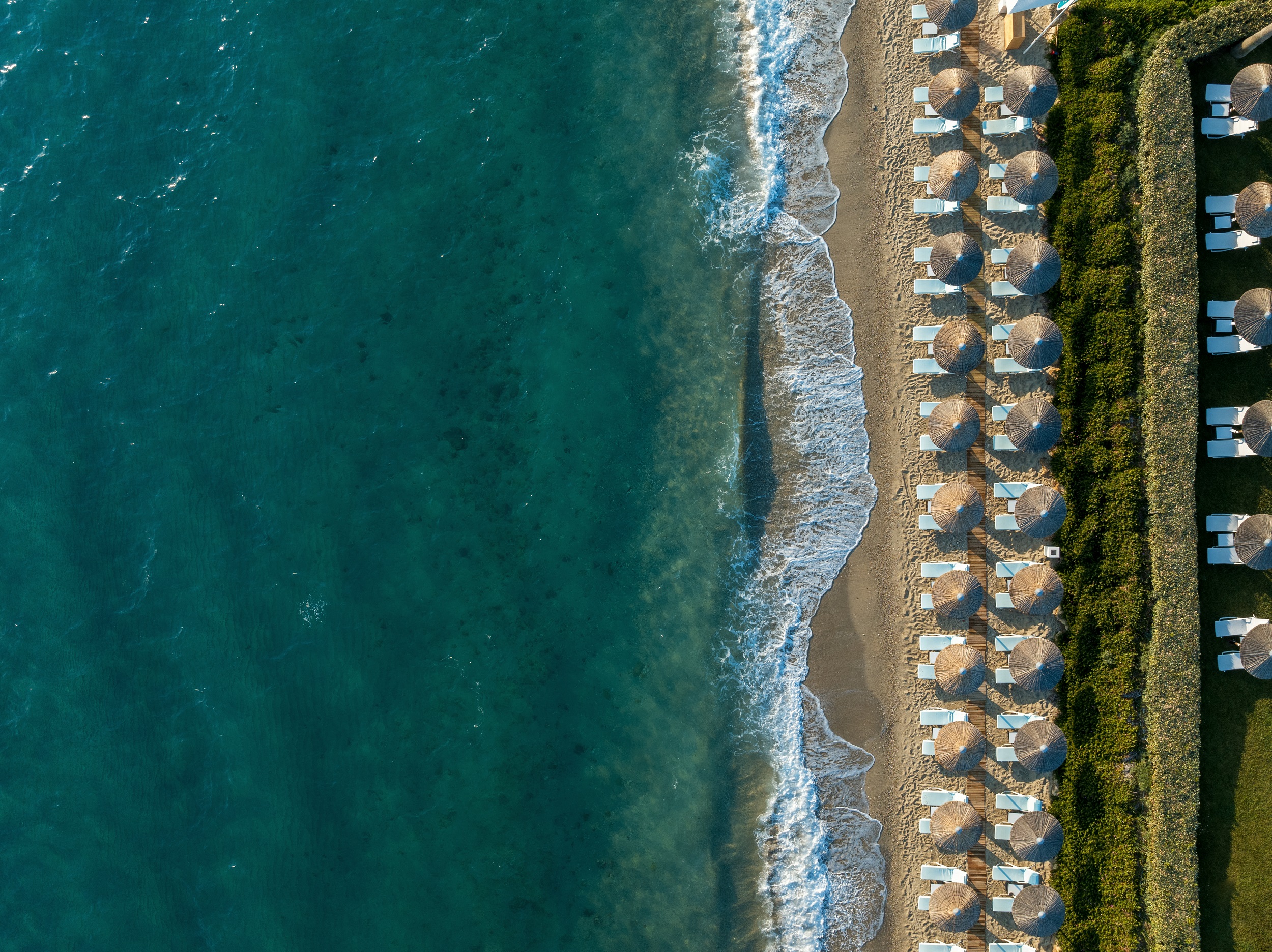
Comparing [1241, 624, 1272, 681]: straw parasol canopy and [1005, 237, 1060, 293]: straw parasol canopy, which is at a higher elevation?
[1005, 237, 1060, 293]: straw parasol canopy

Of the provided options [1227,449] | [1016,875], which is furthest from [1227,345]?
[1016,875]

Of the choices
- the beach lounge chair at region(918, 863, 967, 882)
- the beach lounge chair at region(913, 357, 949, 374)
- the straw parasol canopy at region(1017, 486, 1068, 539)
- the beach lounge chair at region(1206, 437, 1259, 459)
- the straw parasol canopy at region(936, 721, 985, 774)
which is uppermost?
the beach lounge chair at region(913, 357, 949, 374)

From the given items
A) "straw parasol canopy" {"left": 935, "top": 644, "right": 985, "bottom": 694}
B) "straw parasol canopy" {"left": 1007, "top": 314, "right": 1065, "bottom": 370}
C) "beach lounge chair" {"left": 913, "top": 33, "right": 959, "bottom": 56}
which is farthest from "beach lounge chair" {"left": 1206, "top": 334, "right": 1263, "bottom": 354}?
"beach lounge chair" {"left": 913, "top": 33, "right": 959, "bottom": 56}

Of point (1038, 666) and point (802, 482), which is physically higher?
point (802, 482)

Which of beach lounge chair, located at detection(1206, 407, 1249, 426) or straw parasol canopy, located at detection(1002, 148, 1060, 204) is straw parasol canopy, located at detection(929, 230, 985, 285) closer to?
straw parasol canopy, located at detection(1002, 148, 1060, 204)

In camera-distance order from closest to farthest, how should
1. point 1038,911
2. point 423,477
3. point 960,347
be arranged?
point 1038,911 → point 960,347 → point 423,477

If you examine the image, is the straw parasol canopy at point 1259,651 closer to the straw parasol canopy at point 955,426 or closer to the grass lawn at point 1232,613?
the grass lawn at point 1232,613

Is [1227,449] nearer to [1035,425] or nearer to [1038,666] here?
[1035,425]
